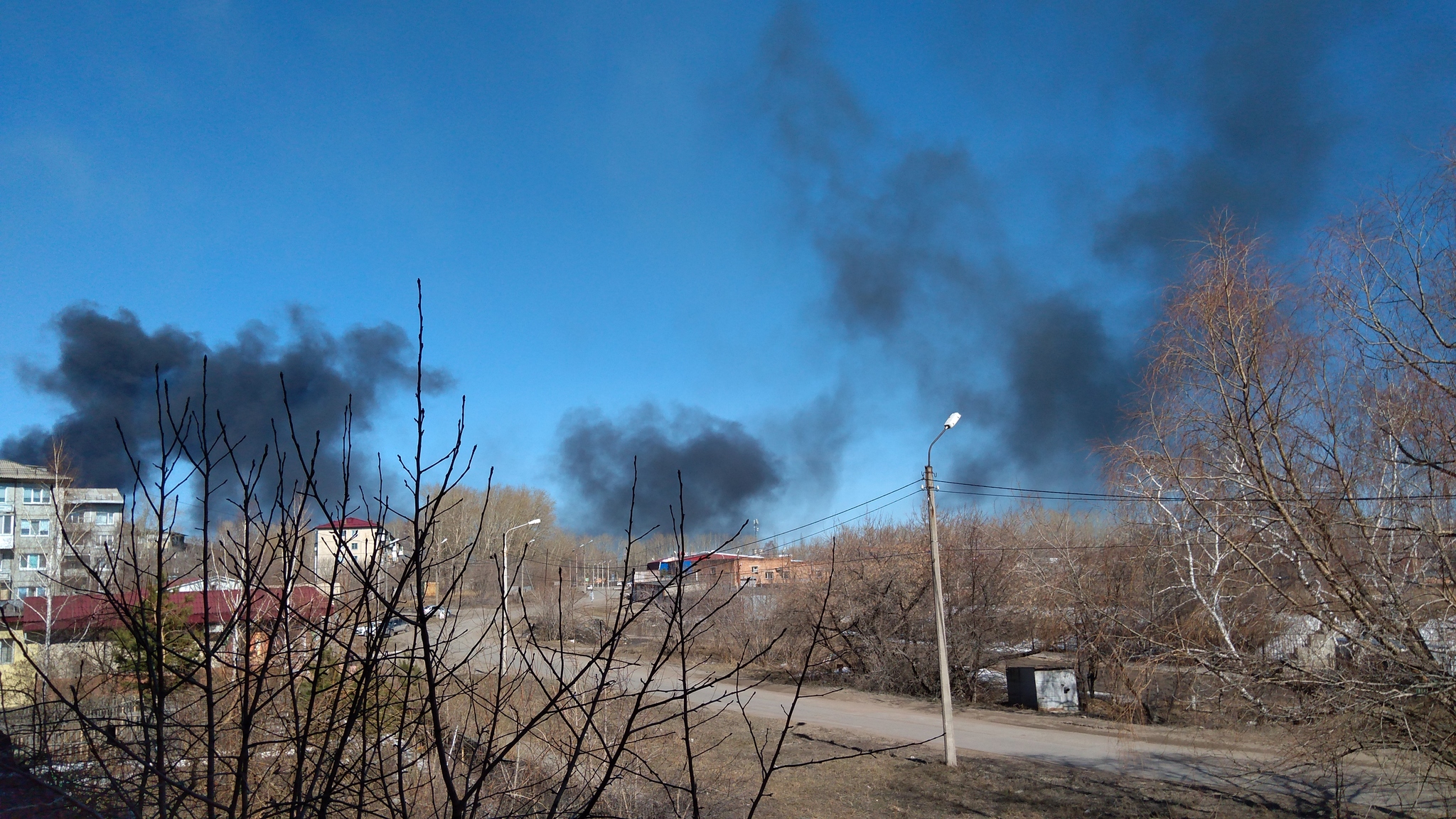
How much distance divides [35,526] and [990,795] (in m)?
45.1

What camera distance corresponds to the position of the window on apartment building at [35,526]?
128ft

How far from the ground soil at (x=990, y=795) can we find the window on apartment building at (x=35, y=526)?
40269 millimetres

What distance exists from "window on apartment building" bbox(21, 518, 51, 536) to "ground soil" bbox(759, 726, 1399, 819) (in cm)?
4027

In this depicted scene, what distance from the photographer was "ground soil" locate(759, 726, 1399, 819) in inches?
499

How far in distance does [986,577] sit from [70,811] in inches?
1094

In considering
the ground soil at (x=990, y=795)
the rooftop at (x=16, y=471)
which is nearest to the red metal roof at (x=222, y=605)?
the ground soil at (x=990, y=795)

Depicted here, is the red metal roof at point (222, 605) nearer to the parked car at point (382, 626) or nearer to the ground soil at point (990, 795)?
the parked car at point (382, 626)

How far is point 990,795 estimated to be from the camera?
13852mm

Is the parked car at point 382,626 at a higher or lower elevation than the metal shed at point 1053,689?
higher

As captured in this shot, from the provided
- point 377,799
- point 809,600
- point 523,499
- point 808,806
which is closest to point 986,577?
point 809,600

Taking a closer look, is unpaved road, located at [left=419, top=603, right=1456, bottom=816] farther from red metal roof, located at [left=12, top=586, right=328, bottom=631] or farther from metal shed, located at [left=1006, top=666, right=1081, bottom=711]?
red metal roof, located at [left=12, top=586, right=328, bottom=631]

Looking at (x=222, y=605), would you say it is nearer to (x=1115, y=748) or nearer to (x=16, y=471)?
(x=1115, y=748)

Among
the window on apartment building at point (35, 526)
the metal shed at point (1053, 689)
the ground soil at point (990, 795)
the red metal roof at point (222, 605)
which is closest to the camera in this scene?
the red metal roof at point (222, 605)

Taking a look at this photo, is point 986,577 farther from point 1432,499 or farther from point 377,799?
point 377,799
